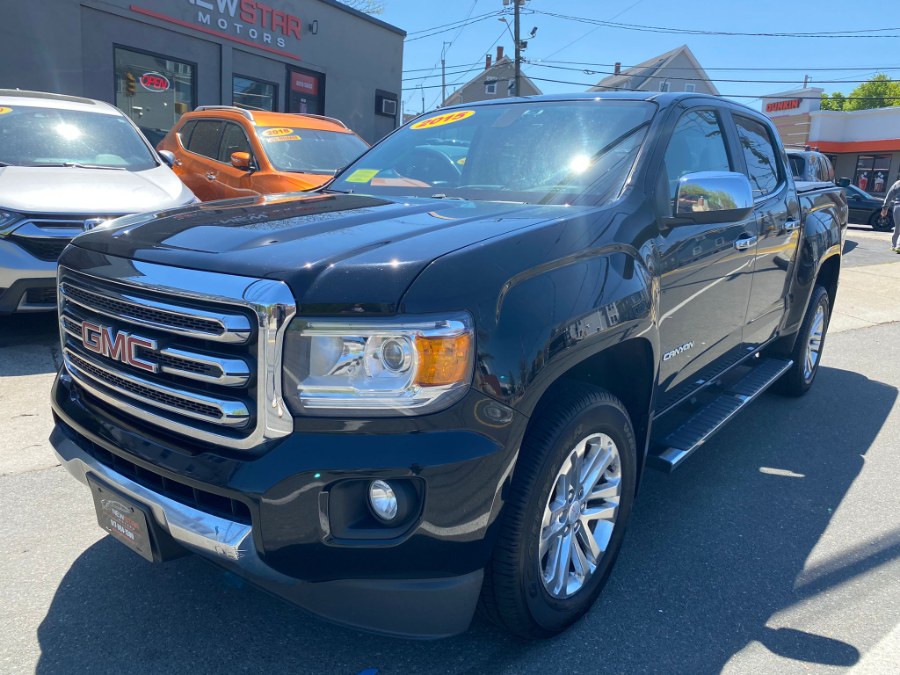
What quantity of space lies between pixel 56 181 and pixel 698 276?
193 inches

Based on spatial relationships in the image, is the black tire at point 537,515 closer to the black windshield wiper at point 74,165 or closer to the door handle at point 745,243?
the door handle at point 745,243

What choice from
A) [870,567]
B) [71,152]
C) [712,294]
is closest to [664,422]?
[712,294]

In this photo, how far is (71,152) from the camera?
6.39 meters

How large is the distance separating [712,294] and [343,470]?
217 centimetres

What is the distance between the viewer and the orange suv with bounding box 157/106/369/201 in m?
7.78

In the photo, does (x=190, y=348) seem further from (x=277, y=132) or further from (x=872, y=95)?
(x=872, y=95)

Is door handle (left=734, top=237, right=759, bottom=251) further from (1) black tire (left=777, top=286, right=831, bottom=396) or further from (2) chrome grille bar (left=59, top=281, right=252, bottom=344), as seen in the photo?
(2) chrome grille bar (left=59, top=281, right=252, bottom=344)

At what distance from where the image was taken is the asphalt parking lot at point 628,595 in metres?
2.34

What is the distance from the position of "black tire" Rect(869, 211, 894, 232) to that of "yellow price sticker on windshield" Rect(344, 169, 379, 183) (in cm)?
2379

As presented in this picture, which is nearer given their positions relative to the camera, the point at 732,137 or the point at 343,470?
the point at 343,470

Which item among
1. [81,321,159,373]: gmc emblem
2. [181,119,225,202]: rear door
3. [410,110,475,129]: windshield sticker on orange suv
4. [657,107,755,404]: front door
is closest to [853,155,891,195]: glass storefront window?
[181,119,225,202]: rear door

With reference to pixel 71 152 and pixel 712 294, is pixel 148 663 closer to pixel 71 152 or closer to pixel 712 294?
pixel 712 294

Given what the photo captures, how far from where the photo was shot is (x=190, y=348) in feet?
6.54

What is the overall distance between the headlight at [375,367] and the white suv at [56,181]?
3930mm
